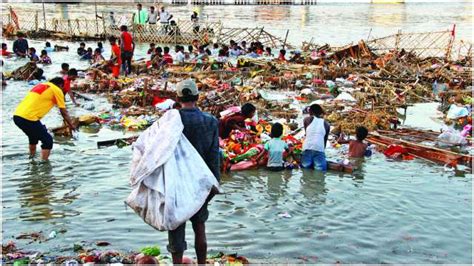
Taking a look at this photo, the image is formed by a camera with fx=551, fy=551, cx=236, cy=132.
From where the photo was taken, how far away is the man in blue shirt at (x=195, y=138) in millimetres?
3998

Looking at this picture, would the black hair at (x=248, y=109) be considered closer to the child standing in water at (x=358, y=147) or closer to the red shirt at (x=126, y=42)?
the child standing in water at (x=358, y=147)

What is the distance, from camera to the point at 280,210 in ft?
20.9

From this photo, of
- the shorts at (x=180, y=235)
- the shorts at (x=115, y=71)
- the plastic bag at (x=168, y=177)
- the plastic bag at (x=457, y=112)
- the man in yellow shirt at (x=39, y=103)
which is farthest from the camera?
the shorts at (x=115, y=71)

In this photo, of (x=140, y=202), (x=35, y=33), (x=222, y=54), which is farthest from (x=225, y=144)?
(x=35, y=33)

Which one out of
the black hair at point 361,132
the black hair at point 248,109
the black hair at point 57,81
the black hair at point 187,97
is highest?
the black hair at point 187,97

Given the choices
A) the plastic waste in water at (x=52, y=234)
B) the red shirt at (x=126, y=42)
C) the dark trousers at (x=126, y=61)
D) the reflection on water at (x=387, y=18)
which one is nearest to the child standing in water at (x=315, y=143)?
the plastic waste in water at (x=52, y=234)

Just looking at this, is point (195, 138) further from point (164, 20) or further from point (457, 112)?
point (164, 20)

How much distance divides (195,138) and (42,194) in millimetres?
3402

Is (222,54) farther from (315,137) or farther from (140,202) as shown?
(140,202)

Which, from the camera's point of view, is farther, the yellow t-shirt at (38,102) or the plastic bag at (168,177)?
the yellow t-shirt at (38,102)


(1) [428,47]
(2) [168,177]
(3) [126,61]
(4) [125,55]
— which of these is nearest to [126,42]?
(4) [125,55]

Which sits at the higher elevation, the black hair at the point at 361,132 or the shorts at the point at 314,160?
the black hair at the point at 361,132

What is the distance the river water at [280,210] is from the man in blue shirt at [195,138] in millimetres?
1114

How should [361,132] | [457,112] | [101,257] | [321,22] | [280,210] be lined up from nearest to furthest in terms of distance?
[101,257], [280,210], [361,132], [457,112], [321,22]
